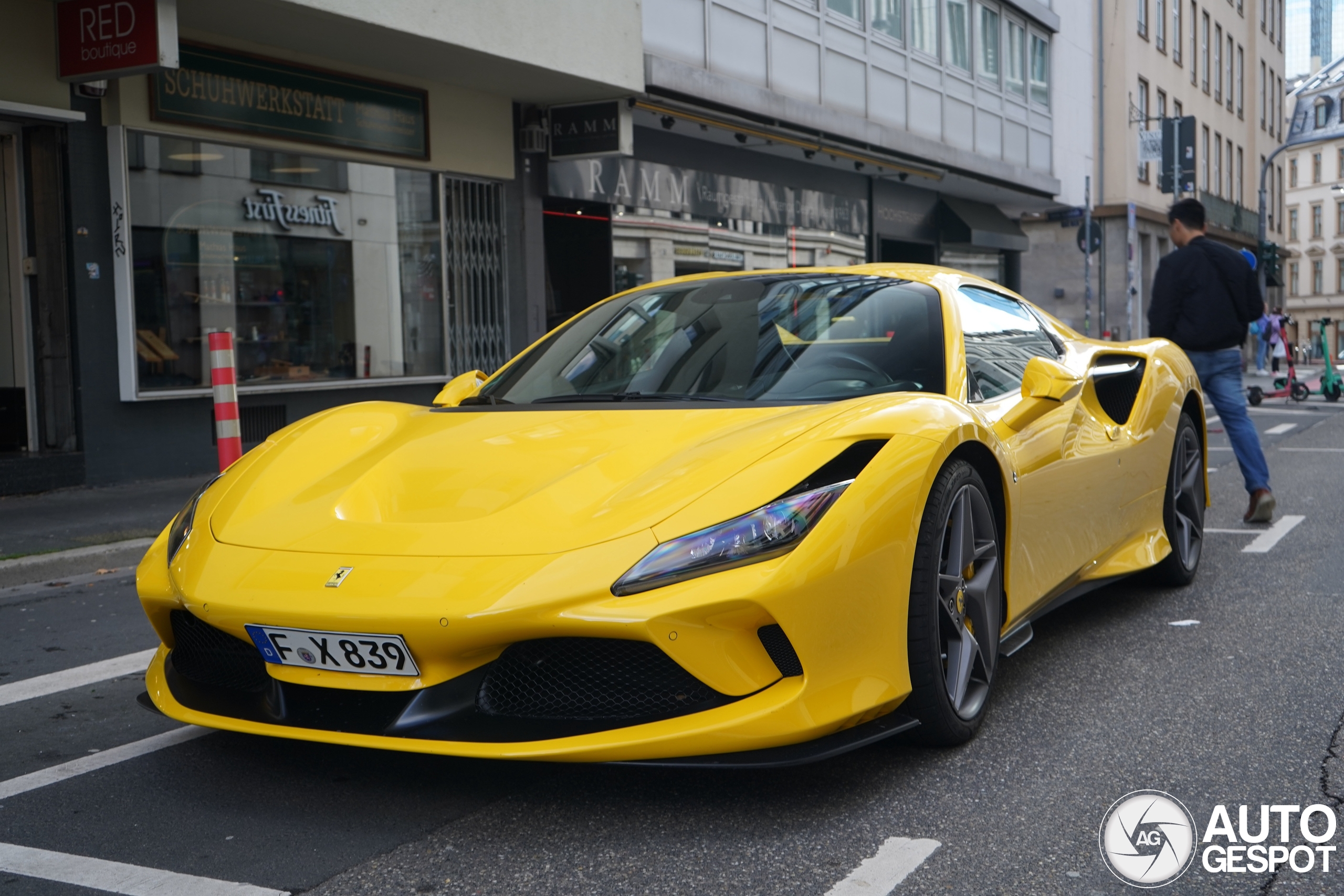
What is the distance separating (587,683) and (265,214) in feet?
31.0

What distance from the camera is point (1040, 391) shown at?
3750 millimetres

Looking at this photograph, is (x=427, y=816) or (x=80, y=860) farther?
(x=427, y=816)

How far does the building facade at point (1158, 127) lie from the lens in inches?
1233

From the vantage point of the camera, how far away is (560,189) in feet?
46.8

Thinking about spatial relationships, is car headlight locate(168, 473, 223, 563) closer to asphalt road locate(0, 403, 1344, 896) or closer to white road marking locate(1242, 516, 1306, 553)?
asphalt road locate(0, 403, 1344, 896)

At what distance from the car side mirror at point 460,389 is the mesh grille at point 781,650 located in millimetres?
1803

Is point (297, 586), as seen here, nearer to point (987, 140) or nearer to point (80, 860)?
point (80, 860)

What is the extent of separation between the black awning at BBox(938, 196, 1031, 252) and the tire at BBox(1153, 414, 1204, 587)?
62.0 ft

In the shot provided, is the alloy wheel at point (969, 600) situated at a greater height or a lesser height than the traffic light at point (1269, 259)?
lesser

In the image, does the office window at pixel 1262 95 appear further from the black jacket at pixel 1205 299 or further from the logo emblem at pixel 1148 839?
the logo emblem at pixel 1148 839

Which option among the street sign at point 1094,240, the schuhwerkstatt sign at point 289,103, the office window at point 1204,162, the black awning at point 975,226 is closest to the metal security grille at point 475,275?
the schuhwerkstatt sign at point 289,103

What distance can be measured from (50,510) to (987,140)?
18.6m

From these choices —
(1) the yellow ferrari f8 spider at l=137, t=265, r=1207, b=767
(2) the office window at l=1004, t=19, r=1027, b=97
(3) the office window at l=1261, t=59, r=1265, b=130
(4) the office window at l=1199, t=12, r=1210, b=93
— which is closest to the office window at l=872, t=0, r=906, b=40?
(2) the office window at l=1004, t=19, r=1027, b=97

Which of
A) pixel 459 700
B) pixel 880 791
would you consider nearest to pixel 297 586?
pixel 459 700
